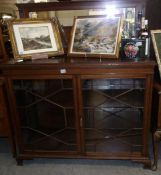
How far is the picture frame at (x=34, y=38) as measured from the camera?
171cm

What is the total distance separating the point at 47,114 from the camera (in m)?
2.03

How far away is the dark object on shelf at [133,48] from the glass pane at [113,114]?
0.19 meters

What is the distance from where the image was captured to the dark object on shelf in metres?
1.58

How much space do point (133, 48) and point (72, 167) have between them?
3.74ft

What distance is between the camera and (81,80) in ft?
5.17

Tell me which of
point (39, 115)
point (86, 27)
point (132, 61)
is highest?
point (86, 27)

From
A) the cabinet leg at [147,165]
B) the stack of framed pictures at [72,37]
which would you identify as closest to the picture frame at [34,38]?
the stack of framed pictures at [72,37]

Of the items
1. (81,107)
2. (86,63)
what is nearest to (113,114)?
(81,107)

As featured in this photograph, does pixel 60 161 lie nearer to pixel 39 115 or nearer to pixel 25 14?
pixel 39 115

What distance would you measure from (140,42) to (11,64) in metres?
0.99

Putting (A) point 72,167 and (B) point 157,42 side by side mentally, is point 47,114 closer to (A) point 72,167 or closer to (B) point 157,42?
(A) point 72,167

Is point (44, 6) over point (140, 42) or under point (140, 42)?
over

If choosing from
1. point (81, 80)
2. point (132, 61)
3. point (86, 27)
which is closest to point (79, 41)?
point (86, 27)

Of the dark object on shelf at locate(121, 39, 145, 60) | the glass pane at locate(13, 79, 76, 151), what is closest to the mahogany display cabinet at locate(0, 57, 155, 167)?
the glass pane at locate(13, 79, 76, 151)
